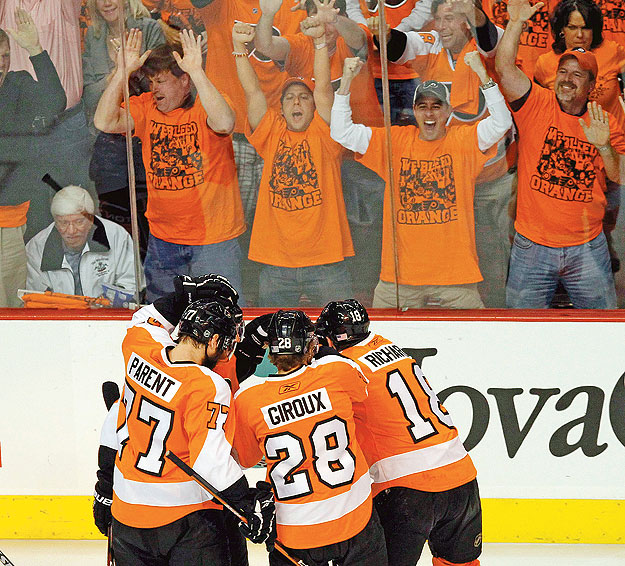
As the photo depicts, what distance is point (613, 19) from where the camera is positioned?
3.59 metres

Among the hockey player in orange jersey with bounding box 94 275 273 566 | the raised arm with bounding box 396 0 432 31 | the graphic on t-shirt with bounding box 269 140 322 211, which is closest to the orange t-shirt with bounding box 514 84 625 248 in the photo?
the raised arm with bounding box 396 0 432 31

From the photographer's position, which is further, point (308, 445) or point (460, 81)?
point (460, 81)

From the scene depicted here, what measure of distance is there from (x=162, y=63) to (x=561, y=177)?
6.44 ft

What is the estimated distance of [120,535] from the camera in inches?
98.8

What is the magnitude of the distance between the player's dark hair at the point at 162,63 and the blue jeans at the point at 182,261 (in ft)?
2.59

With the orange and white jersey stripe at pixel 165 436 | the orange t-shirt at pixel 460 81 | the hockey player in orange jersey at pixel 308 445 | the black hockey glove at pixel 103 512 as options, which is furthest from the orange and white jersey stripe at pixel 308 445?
the orange t-shirt at pixel 460 81

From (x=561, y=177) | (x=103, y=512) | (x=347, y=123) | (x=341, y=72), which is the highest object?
(x=341, y=72)

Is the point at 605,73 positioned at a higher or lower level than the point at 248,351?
higher

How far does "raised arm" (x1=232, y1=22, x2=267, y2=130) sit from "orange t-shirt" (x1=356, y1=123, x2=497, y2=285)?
536 millimetres

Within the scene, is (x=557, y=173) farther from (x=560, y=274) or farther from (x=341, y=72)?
(x=341, y=72)

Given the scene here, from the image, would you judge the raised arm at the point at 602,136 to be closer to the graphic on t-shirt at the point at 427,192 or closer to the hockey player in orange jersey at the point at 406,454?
the graphic on t-shirt at the point at 427,192

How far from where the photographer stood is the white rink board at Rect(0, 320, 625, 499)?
3602 millimetres

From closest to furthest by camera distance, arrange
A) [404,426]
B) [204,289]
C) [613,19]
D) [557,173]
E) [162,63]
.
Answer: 1. [404,426]
2. [204,289]
3. [613,19]
4. [557,173]
5. [162,63]

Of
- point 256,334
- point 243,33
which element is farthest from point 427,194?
point 256,334
